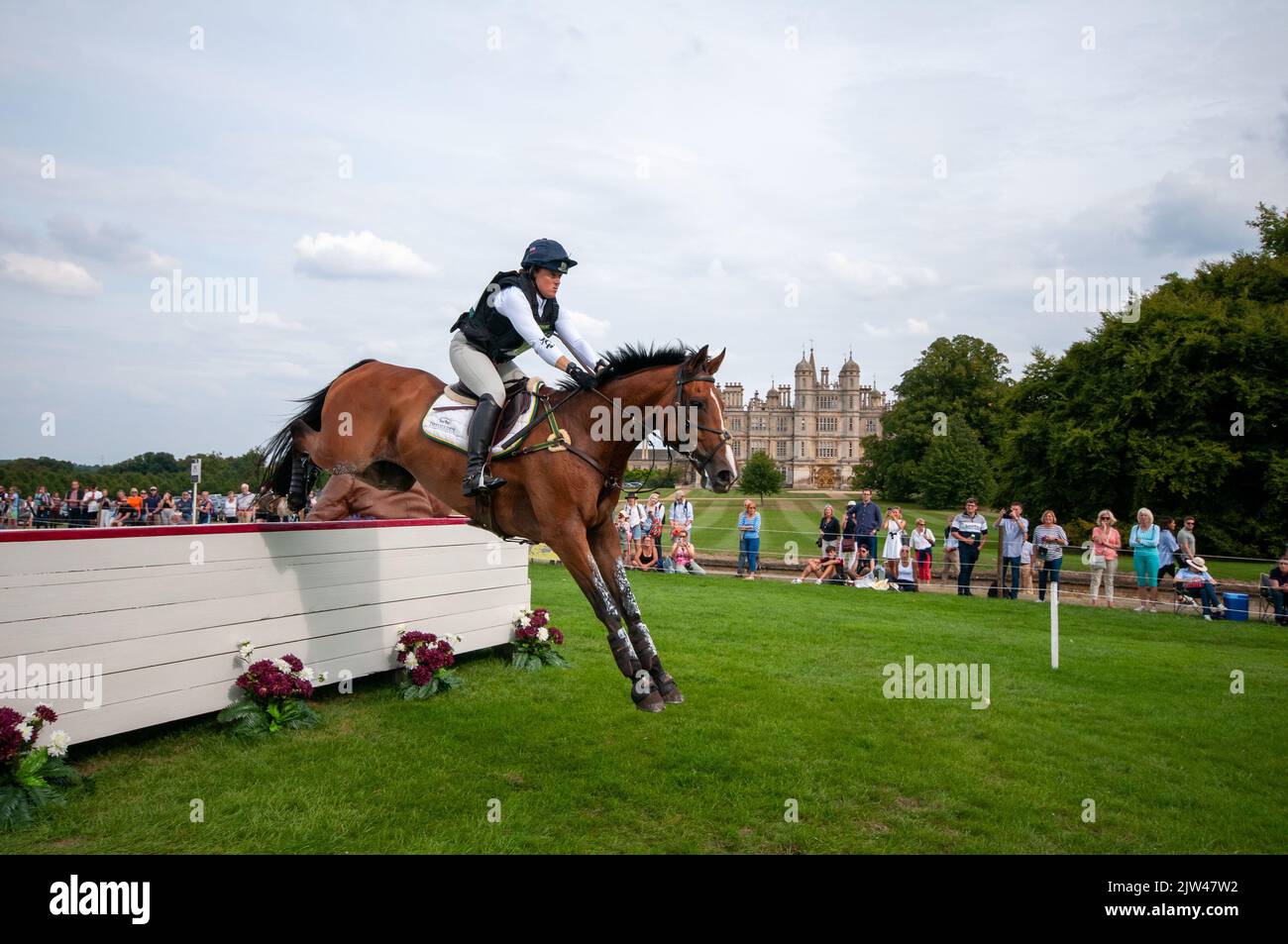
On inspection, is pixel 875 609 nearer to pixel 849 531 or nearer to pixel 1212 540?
pixel 849 531

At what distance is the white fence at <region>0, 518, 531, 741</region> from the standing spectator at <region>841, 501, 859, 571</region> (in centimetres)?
1172

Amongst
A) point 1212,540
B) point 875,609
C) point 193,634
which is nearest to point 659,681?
point 193,634

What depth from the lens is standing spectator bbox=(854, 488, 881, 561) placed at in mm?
17922

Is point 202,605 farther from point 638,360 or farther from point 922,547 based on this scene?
point 922,547

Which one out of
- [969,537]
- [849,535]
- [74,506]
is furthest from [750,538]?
[74,506]

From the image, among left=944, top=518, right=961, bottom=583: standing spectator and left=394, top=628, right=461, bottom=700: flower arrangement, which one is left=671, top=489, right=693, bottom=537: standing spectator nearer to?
left=944, top=518, right=961, bottom=583: standing spectator

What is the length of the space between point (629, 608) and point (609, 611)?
16 centimetres

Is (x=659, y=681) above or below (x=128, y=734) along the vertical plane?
above

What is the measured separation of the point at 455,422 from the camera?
5961mm

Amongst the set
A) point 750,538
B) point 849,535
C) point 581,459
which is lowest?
point 750,538

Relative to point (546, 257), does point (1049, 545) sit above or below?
below

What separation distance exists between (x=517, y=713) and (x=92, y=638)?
3.21 metres

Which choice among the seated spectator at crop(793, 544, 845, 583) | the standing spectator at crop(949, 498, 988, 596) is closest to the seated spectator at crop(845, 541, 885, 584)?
the seated spectator at crop(793, 544, 845, 583)

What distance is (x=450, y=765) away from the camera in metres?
5.56
